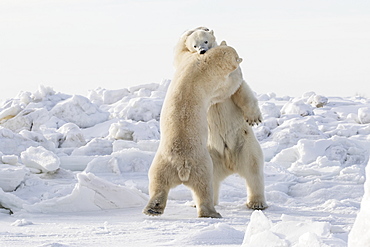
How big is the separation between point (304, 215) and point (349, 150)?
463cm

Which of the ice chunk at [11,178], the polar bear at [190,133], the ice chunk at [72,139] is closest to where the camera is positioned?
the polar bear at [190,133]

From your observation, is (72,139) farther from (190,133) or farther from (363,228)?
(363,228)

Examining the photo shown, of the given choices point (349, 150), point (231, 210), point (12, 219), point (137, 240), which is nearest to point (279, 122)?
point (349, 150)

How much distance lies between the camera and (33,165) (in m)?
6.18

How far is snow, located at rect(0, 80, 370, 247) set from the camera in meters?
3.06

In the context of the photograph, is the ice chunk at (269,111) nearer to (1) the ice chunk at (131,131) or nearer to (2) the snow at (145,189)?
(2) the snow at (145,189)

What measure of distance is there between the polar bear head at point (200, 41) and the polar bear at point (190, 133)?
9 cm

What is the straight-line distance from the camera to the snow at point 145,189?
10.1 ft

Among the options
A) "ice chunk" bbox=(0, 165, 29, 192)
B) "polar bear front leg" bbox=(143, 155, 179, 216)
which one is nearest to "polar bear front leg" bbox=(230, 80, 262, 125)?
"polar bear front leg" bbox=(143, 155, 179, 216)

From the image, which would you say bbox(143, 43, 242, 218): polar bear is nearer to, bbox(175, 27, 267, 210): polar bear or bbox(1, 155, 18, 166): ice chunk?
bbox(175, 27, 267, 210): polar bear

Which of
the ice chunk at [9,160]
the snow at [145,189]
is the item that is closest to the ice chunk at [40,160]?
the snow at [145,189]

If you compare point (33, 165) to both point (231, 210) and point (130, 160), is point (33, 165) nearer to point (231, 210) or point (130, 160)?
point (130, 160)

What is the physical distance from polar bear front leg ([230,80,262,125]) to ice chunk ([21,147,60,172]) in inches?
86.8

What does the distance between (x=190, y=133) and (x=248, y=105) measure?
2.48 ft
